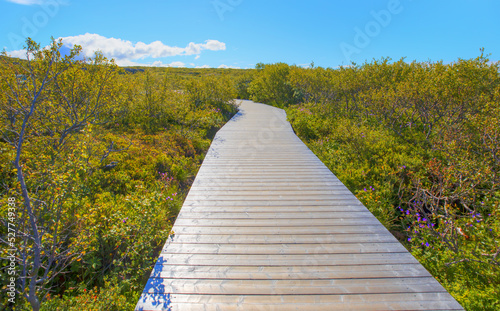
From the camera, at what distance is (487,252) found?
11.0ft

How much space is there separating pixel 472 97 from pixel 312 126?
4.97 metres

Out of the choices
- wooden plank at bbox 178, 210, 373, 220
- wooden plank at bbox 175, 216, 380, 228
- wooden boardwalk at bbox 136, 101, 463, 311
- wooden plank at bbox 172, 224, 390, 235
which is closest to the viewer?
wooden boardwalk at bbox 136, 101, 463, 311

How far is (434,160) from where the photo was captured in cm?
536

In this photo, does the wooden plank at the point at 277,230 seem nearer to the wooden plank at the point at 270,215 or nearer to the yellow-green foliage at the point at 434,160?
the wooden plank at the point at 270,215

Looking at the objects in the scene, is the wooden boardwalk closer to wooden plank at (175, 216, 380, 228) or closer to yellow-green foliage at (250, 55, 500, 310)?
wooden plank at (175, 216, 380, 228)

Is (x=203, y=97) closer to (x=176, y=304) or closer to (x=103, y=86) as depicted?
(x=103, y=86)

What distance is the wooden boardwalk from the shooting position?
220cm

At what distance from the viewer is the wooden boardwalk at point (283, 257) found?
7.23 feet

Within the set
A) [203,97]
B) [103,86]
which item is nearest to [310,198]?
[103,86]

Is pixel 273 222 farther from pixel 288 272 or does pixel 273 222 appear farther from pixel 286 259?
pixel 288 272

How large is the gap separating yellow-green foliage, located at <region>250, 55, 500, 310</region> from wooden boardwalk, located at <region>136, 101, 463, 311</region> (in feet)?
3.02

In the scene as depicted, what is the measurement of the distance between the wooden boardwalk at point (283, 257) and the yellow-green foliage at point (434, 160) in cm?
92

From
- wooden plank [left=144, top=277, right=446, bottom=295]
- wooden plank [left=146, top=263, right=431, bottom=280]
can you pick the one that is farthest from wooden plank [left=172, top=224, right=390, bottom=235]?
wooden plank [left=144, top=277, right=446, bottom=295]

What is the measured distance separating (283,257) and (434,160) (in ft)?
16.0
